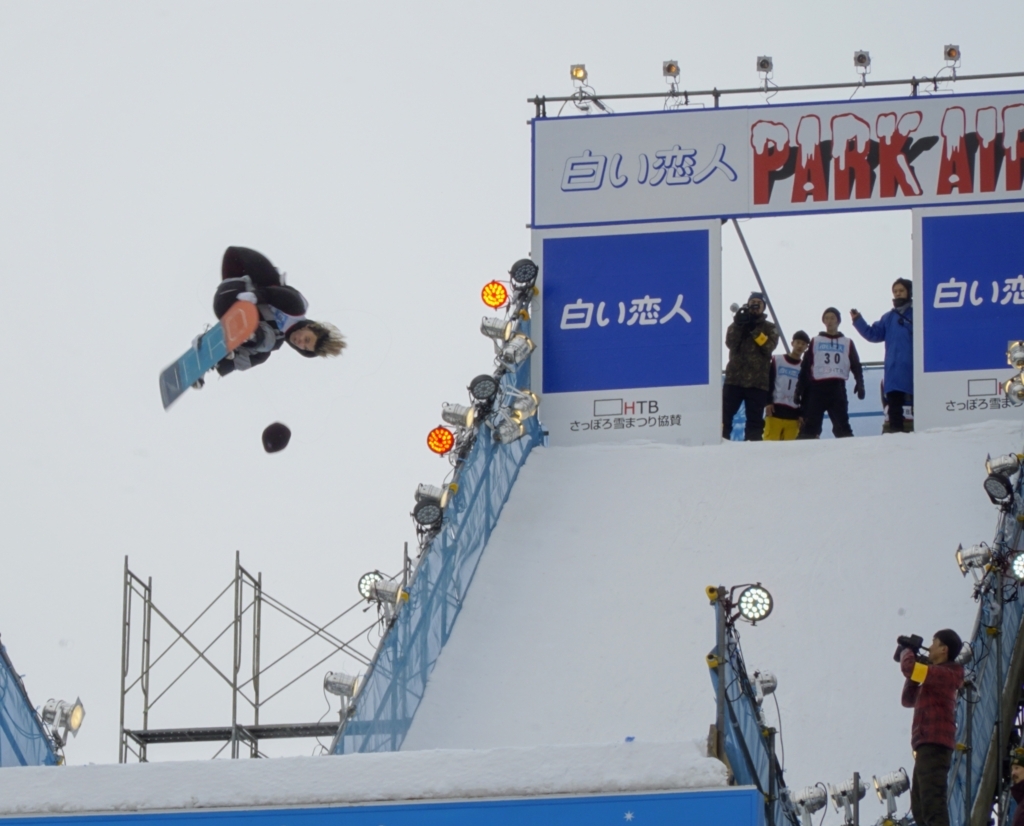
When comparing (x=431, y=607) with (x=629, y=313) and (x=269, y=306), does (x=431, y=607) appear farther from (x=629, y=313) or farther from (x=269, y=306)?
(x=629, y=313)

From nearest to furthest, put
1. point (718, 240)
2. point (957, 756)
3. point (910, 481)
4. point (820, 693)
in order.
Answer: point (957, 756) → point (820, 693) → point (910, 481) → point (718, 240)

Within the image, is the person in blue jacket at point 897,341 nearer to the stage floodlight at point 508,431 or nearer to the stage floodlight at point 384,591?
the stage floodlight at point 508,431

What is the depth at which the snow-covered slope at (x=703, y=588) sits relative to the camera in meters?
12.1

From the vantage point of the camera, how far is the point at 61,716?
11469 mm

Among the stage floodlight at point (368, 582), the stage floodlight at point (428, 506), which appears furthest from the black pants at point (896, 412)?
the stage floodlight at point (368, 582)

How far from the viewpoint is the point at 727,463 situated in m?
15.8

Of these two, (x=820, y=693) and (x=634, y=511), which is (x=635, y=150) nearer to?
(x=634, y=511)

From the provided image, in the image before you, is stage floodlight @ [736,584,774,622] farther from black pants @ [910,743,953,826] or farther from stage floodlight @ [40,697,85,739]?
stage floodlight @ [40,697,85,739]

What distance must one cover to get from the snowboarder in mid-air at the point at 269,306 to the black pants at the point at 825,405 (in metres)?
5.87

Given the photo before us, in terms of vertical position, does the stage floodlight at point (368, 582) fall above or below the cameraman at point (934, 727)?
above

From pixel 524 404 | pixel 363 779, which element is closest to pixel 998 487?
pixel 524 404

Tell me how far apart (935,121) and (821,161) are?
1.03 metres

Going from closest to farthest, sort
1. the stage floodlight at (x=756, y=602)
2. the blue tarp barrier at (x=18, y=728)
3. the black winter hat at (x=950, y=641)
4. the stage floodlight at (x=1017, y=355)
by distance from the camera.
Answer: the black winter hat at (x=950, y=641) < the stage floodlight at (x=756, y=602) < the blue tarp barrier at (x=18, y=728) < the stage floodlight at (x=1017, y=355)

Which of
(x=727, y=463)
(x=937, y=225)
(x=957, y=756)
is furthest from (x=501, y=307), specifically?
A: (x=957, y=756)
